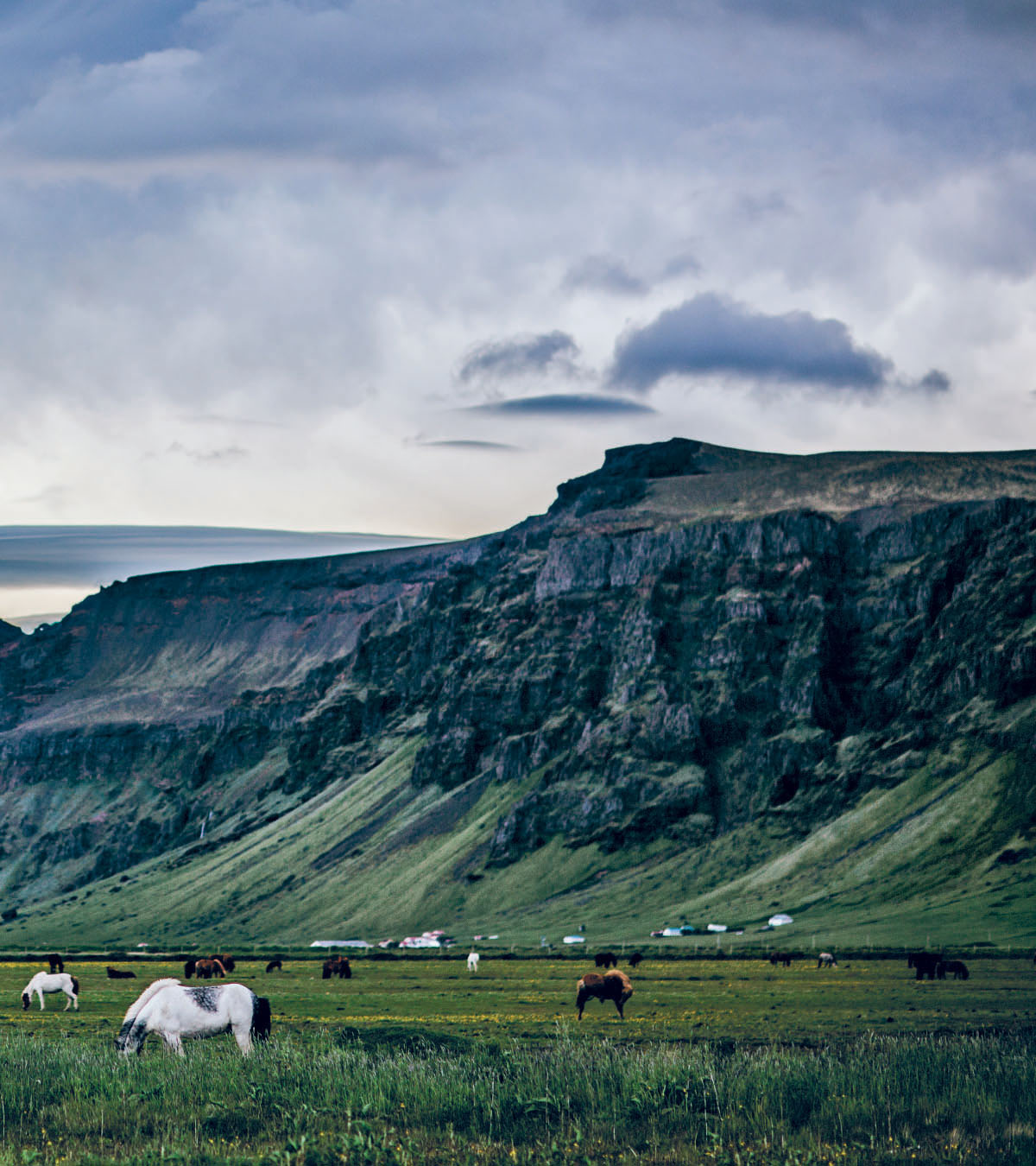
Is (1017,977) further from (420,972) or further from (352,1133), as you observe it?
(352,1133)

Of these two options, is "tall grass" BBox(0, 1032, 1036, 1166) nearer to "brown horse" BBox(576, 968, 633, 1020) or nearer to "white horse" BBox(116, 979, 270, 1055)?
"white horse" BBox(116, 979, 270, 1055)

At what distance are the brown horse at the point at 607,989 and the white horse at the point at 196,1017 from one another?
80.5 feet

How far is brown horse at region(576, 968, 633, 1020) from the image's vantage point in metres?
65.0

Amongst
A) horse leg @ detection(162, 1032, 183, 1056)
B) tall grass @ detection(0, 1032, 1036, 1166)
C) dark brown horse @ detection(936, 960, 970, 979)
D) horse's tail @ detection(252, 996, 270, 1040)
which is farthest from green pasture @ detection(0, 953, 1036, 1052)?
tall grass @ detection(0, 1032, 1036, 1166)

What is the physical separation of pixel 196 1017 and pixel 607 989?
27.3 meters

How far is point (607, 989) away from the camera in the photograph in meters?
65.8

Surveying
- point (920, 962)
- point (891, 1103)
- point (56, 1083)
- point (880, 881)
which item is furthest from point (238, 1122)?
point (880, 881)

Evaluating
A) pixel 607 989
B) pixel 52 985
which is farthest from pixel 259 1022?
pixel 52 985

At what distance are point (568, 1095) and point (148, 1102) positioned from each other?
10271 mm

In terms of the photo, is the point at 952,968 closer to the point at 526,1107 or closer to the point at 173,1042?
the point at 173,1042

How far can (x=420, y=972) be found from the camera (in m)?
121

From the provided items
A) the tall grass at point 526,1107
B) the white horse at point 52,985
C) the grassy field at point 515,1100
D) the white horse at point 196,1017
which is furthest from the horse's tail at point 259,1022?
the white horse at point 52,985

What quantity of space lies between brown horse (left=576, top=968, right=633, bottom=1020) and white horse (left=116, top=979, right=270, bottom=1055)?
2455 cm

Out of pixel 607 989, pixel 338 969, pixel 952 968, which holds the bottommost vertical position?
pixel 338 969
